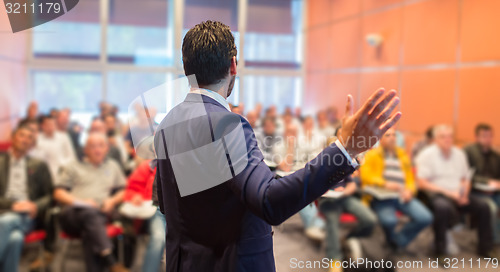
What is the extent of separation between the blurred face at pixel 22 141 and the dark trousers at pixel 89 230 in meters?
0.59

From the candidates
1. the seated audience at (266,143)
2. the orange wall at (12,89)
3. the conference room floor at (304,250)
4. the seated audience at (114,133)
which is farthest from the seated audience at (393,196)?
the orange wall at (12,89)

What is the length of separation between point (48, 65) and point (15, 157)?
160 inches

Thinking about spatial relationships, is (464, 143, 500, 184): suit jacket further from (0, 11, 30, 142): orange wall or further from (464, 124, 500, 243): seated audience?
(0, 11, 30, 142): orange wall

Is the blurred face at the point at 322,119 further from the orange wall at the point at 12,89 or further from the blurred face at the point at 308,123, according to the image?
the orange wall at the point at 12,89

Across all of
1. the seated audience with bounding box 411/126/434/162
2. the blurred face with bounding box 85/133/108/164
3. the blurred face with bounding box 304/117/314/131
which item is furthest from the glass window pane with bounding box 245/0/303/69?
the blurred face with bounding box 85/133/108/164

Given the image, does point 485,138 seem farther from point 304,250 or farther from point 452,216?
point 304,250

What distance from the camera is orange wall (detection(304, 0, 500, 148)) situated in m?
4.54

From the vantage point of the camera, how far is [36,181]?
133 inches

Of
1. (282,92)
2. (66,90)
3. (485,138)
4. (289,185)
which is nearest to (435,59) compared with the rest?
(485,138)

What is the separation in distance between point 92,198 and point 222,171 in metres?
2.87

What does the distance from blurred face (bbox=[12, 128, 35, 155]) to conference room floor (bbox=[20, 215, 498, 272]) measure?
801mm

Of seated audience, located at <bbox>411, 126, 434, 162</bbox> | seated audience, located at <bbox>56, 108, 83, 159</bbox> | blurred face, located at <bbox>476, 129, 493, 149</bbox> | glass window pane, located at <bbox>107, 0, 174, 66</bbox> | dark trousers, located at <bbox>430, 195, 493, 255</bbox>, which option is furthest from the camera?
glass window pane, located at <bbox>107, 0, 174, 66</bbox>

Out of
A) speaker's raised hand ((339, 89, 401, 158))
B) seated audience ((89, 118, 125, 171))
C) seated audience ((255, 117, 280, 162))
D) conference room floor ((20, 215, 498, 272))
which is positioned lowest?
conference room floor ((20, 215, 498, 272))

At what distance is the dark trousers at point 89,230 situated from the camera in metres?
3.26
